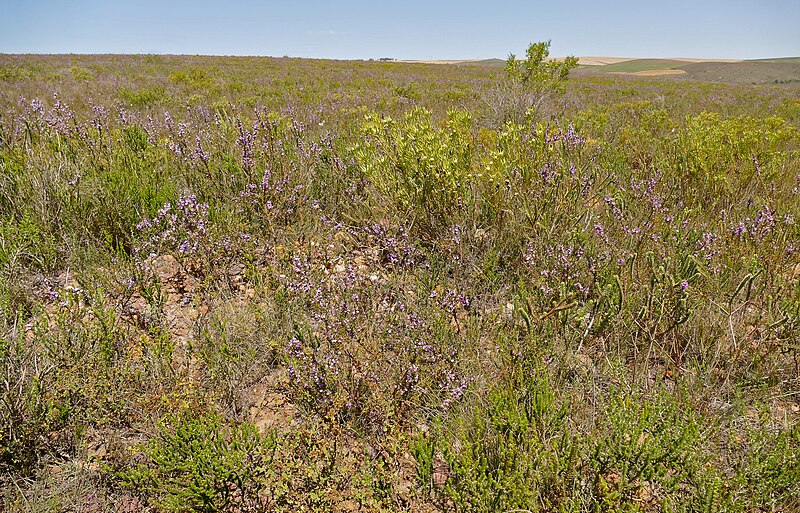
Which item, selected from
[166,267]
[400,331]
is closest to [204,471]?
[400,331]

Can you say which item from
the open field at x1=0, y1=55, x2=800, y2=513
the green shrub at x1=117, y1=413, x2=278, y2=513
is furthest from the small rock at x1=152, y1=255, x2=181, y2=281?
the green shrub at x1=117, y1=413, x2=278, y2=513

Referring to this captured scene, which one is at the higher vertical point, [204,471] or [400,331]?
[400,331]

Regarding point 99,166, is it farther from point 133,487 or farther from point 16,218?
point 133,487

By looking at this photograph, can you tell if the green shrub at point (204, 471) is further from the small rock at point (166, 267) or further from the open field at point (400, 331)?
the small rock at point (166, 267)

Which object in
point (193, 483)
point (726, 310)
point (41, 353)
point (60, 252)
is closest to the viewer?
point (193, 483)

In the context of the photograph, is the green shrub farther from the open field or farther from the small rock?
the small rock

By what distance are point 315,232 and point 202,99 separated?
880cm

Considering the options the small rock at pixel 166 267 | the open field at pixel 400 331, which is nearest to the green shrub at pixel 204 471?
the open field at pixel 400 331

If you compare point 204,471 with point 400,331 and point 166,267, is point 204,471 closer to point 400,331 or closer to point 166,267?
point 400,331

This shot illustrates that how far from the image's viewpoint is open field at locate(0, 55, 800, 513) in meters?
1.79

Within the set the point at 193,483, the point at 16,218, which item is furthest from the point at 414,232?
the point at 16,218

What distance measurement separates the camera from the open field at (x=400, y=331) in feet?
5.86

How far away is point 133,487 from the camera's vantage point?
6.13ft

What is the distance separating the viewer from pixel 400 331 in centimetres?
262
